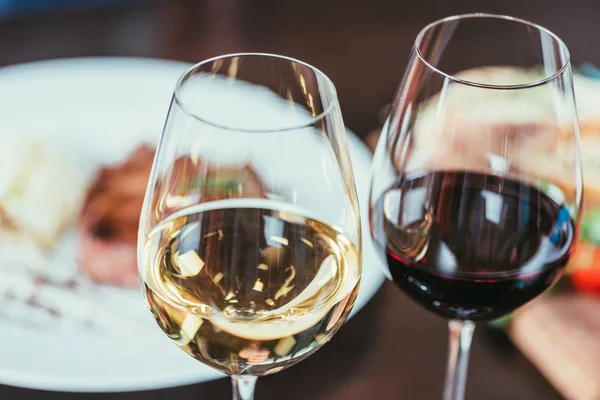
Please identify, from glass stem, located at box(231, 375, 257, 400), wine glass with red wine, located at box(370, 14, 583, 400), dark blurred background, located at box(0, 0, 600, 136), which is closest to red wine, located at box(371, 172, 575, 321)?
wine glass with red wine, located at box(370, 14, 583, 400)

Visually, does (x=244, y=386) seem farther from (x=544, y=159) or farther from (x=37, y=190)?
(x=37, y=190)

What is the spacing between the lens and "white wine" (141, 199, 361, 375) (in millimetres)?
480

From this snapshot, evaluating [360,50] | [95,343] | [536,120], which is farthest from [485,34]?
[360,50]

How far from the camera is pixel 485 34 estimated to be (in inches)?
24.7

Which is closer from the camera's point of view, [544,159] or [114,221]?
[544,159]

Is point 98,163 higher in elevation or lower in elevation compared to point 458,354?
lower

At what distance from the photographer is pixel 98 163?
43.2 inches

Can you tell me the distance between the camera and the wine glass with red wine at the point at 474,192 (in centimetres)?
56

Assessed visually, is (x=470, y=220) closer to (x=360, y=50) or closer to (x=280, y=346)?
(x=280, y=346)

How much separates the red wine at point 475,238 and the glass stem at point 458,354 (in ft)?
0.16

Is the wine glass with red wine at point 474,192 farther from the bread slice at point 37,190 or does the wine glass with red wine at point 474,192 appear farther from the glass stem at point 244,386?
the bread slice at point 37,190

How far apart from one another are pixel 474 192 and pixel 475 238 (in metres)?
0.03

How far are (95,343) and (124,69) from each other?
500 millimetres

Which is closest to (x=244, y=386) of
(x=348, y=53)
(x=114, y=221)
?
(x=114, y=221)
